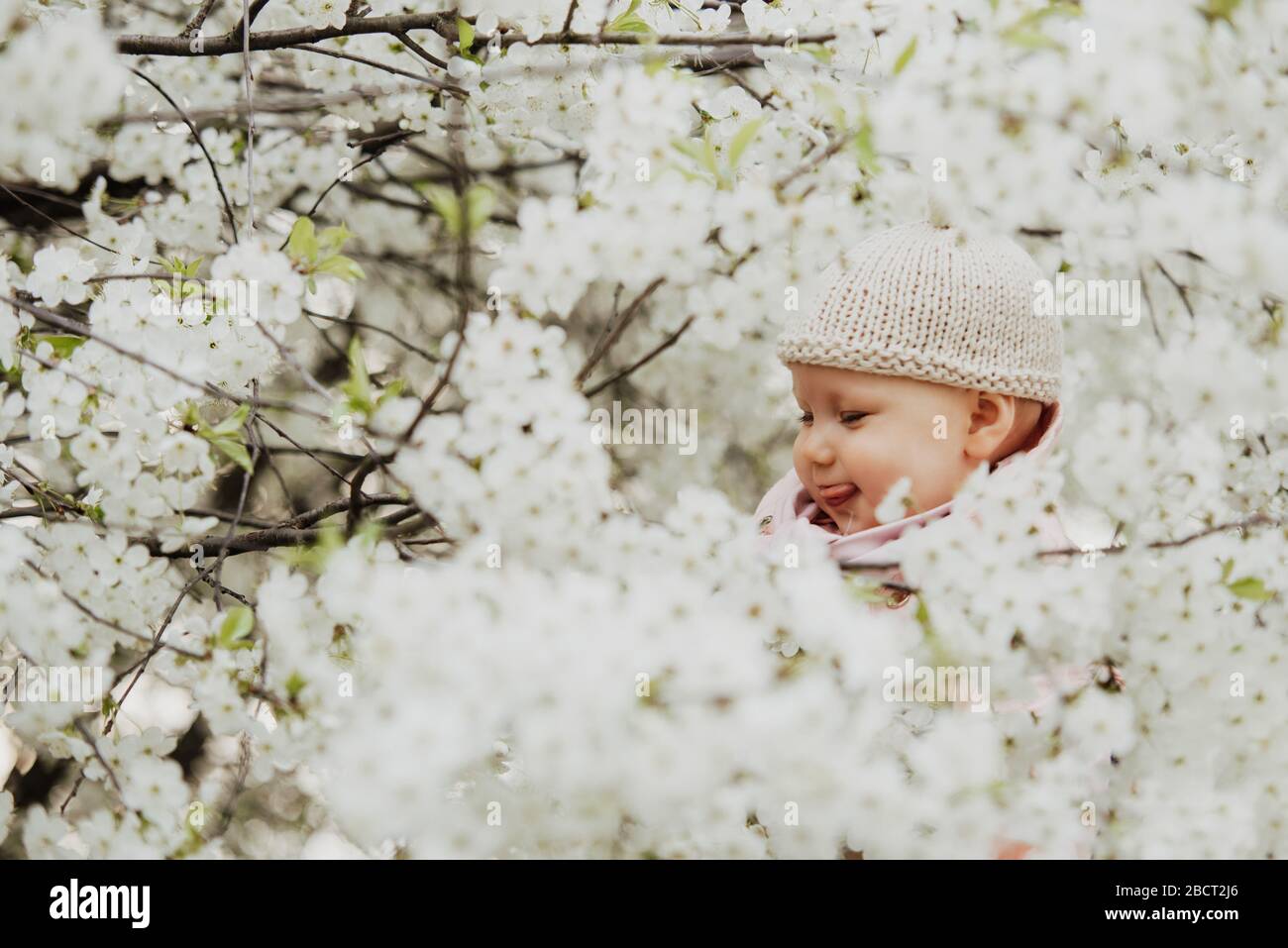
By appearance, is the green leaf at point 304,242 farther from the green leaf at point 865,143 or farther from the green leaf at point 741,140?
the green leaf at point 865,143

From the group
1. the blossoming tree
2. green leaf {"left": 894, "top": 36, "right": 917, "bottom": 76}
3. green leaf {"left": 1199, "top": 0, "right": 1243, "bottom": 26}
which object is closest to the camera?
the blossoming tree

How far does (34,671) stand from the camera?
1.94 metres

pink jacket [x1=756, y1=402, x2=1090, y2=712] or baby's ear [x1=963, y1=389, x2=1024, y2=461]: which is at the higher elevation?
baby's ear [x1=963, y1=389, x2=1024, y2=461]

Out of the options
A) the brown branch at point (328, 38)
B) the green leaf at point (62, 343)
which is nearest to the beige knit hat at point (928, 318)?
the brown branch at point (328, 38)

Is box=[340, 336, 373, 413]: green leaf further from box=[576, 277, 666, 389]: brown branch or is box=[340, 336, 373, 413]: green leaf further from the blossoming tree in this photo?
box=[576, 277, 666, 389]: brown branch

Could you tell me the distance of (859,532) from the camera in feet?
6.54

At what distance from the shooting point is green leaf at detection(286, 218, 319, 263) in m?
1.76

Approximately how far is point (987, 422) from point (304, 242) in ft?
4.17

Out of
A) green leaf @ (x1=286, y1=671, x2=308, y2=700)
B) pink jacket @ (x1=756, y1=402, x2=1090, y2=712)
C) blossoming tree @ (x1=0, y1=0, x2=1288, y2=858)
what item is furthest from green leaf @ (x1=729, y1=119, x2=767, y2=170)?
green leaf @ (x1=286, y1=671, x2=308, y2=700)

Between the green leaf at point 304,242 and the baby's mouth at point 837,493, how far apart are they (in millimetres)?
1004

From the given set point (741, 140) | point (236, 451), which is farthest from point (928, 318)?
point (236, 451)

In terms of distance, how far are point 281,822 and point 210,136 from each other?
3822 millimetres

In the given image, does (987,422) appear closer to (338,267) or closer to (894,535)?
(894,535)
